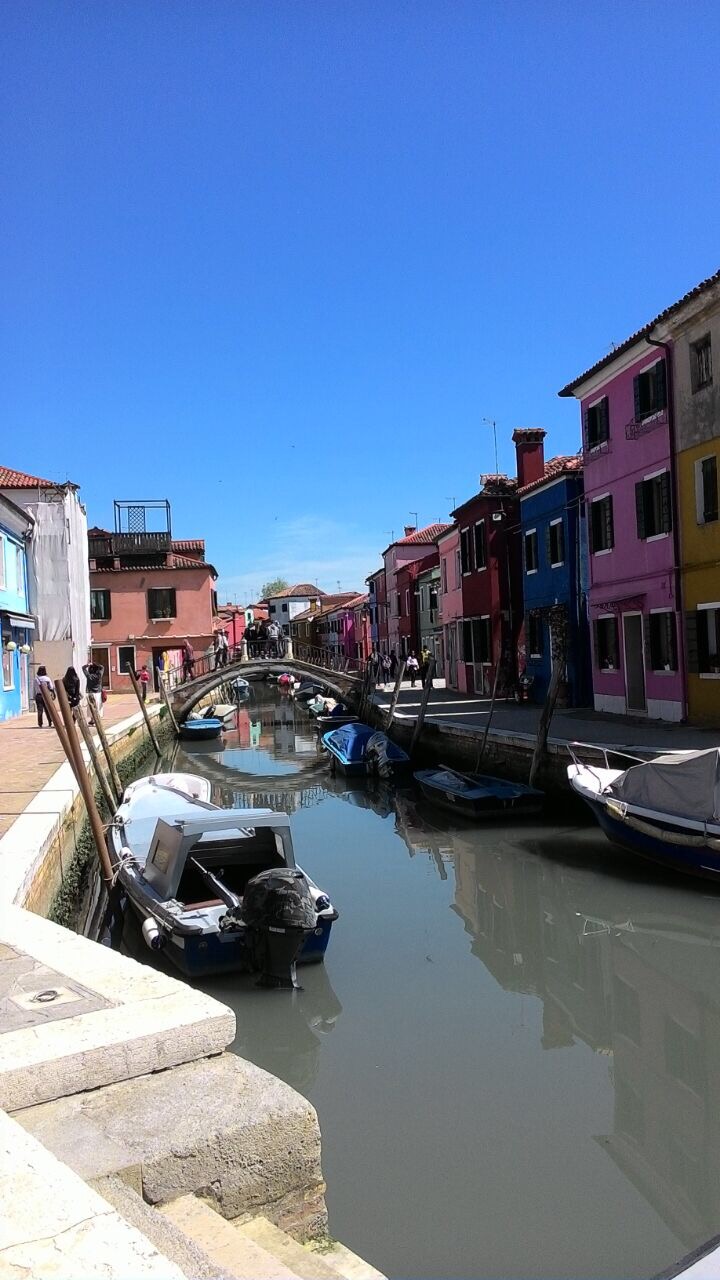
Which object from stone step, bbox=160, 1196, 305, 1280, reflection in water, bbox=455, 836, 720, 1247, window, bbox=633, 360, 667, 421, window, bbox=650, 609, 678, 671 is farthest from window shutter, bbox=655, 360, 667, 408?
stone step, bbox=160, 1196, 305, 1280

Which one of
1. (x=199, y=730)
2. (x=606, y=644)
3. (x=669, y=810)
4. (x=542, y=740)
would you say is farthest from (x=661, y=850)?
(x=199, y=730)

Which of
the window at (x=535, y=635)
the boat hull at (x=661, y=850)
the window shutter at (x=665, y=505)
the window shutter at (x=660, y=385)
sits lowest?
the boat hull at (x=661, y=850)

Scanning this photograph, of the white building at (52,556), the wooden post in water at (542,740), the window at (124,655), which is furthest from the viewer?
the window at (124,655)

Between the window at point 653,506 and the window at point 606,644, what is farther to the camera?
the window at point 606,644

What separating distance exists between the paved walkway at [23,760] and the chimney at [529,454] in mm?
14340

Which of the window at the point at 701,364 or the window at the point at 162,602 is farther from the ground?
the window at the point at 701,364

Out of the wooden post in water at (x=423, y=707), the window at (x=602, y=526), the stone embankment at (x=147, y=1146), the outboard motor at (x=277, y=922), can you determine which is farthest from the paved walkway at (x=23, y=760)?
the window at (x=602, y=526)

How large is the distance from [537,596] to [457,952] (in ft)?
58.3

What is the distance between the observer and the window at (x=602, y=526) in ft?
71.5

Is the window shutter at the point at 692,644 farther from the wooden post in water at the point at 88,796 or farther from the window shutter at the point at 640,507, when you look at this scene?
the wooden post in water at the point at 88,796

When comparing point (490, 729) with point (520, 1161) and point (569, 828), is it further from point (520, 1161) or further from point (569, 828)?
point (520, 1161)

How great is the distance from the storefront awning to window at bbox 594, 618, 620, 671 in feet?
51.6

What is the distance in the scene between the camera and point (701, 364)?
17.8 meters

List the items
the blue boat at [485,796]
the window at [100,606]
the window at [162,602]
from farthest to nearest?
the window at [162,602] → the window at [100,606] → the blue boat at [485,796]
